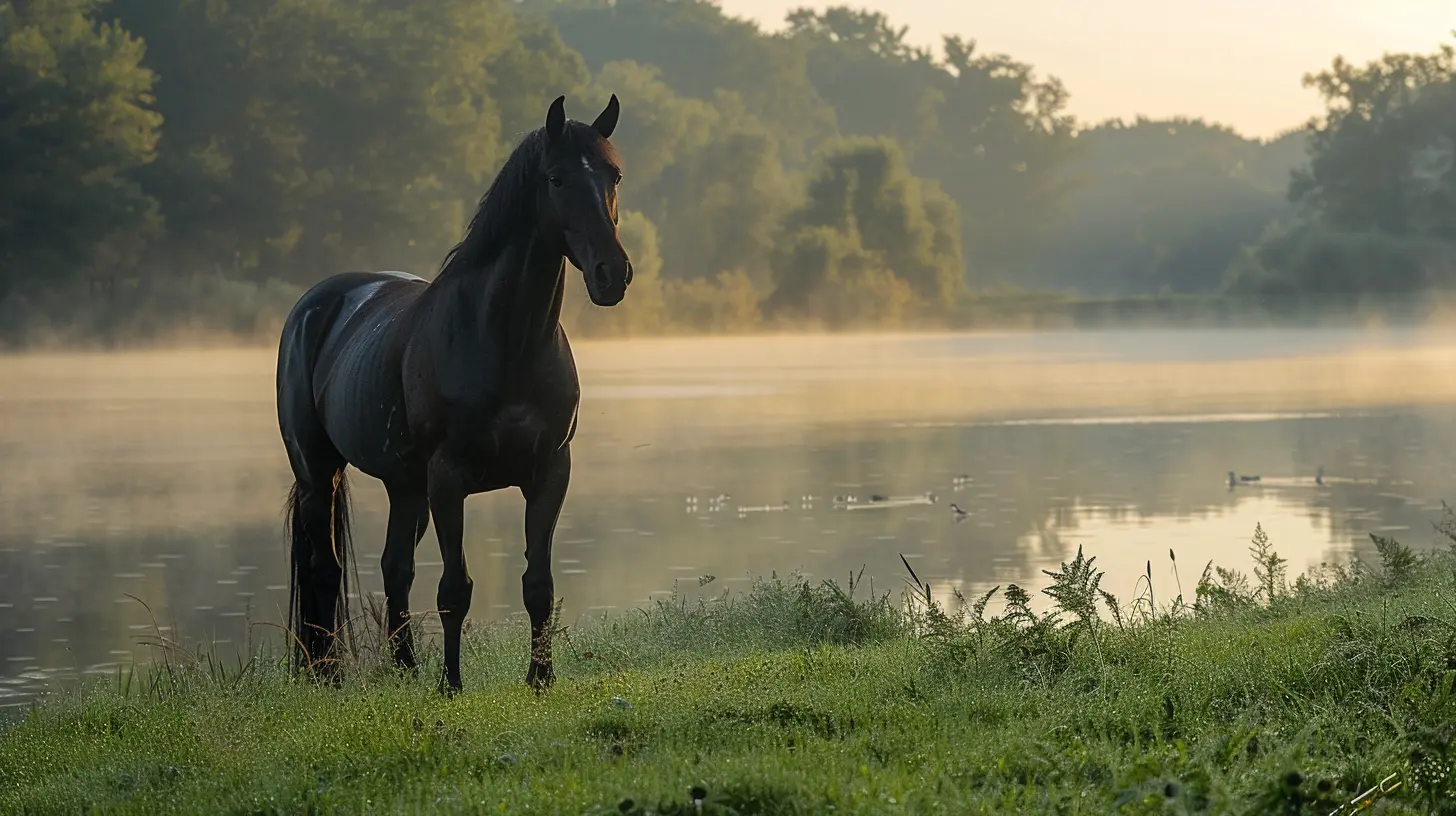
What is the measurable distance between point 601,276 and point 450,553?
154cm

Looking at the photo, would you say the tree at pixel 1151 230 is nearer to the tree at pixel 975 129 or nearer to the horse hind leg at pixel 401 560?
the tree at pixel 975 129

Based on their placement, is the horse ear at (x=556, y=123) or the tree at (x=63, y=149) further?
the tree at (x=63, y=149)

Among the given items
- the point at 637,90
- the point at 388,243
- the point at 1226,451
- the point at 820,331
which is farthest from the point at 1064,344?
the point at 1226,451

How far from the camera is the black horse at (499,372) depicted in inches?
299

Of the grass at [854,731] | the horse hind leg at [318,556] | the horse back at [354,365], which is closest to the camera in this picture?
the grass at [854,731]

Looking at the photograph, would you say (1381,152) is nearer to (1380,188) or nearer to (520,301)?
(1380,188)

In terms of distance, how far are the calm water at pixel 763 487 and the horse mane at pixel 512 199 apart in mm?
4097

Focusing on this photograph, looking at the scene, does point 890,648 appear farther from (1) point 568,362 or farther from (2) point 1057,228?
(2) point 1057,228

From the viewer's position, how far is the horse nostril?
7.17m

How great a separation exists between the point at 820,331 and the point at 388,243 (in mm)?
19250

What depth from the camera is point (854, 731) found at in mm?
6484

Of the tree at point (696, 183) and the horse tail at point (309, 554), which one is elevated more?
the tree at point (696, 183)

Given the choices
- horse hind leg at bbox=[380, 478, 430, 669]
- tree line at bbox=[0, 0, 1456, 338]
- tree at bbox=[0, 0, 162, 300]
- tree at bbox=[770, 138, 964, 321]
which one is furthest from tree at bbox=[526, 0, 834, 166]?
horse hind leg at bbox=[380, 478, 430, 669]

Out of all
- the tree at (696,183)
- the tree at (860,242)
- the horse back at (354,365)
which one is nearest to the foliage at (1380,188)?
the tree at (860,242)
